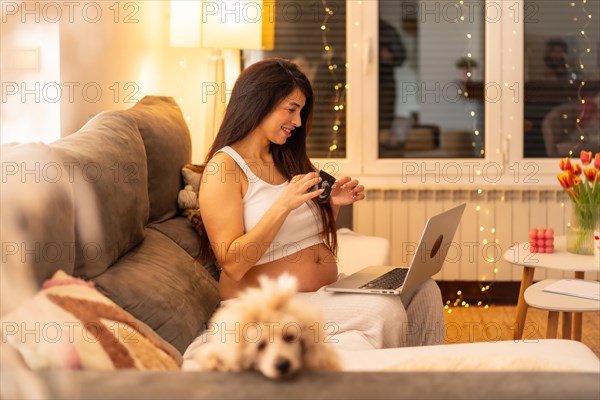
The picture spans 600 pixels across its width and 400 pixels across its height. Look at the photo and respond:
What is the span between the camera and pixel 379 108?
436 centimetres

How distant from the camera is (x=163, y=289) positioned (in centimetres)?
199

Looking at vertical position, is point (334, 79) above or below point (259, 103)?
above

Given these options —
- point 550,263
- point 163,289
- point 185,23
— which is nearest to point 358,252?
point 550,263

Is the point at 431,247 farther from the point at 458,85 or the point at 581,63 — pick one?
the point at 581,63

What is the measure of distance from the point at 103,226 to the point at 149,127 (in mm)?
783

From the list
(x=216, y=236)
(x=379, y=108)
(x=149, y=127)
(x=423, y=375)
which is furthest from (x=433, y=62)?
(x=423, y=375)

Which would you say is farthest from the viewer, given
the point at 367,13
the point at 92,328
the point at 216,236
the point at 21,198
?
the point at 367,13

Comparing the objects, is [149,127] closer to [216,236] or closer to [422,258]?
[216,236]

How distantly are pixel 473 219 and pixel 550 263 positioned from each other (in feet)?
4.42

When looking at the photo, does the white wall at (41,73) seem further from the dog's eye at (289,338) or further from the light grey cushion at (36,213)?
the dog's eye at (289,338)


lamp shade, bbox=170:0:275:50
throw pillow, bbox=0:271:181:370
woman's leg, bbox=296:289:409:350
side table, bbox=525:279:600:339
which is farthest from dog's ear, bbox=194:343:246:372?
lamp shade, bbox=170:0:275:50

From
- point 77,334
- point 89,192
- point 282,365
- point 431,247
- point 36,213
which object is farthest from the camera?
point 431,247

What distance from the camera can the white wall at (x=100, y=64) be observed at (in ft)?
7.68

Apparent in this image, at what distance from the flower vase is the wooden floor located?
0.49 m
